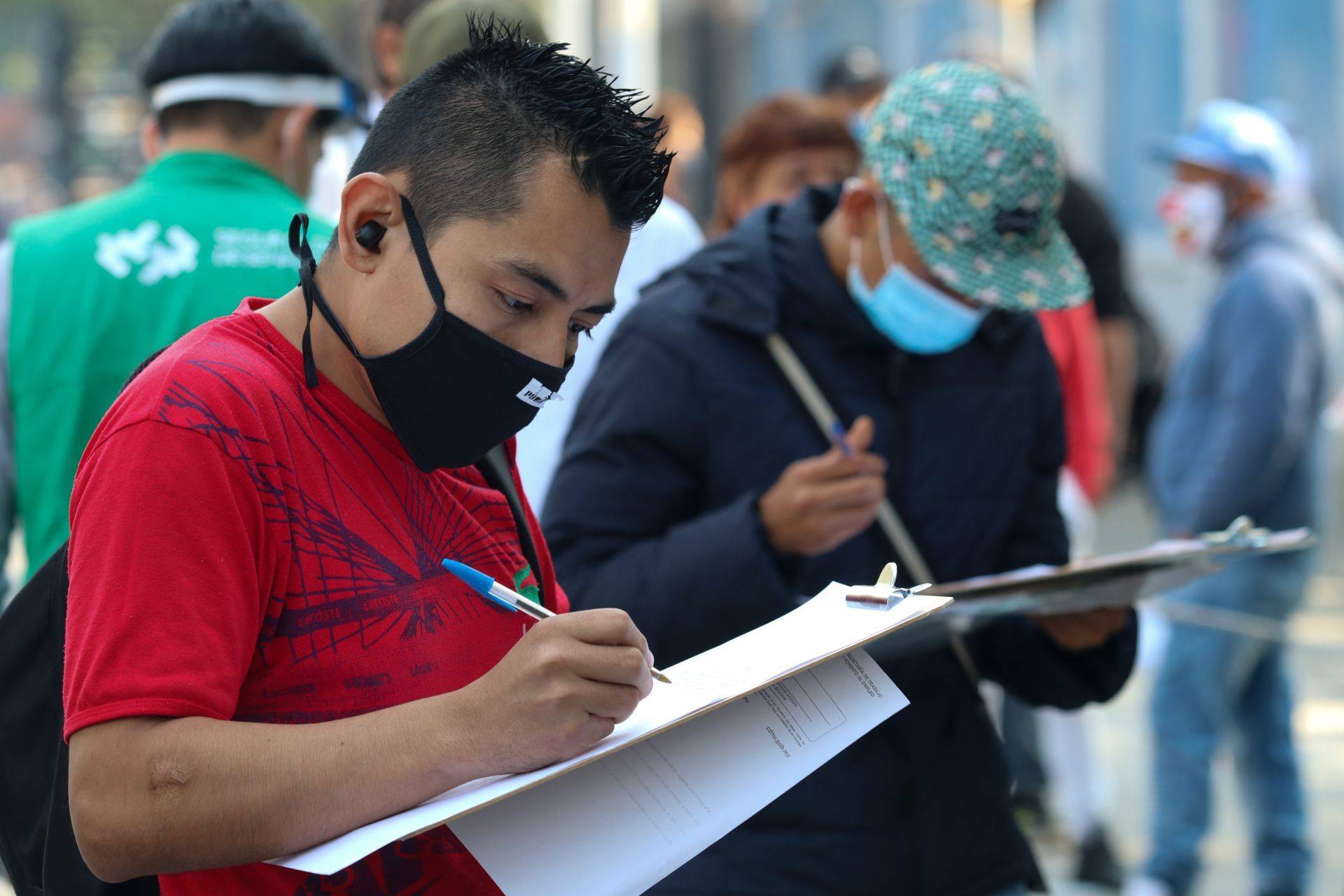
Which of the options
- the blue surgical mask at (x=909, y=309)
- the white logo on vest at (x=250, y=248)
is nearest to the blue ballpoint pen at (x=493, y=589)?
the blue surgical mask at (x=909, y=309)

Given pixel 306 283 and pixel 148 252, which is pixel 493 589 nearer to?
pixel 306 283

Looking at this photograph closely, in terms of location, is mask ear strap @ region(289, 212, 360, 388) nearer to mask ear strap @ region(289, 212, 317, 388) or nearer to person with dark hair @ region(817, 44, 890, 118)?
mask ear strap @ region(289, 212, 317, 388)

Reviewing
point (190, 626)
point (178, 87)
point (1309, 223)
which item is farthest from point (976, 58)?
point (190, 626)

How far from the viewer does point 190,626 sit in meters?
1.22

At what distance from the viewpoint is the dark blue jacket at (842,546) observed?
7.11 feet

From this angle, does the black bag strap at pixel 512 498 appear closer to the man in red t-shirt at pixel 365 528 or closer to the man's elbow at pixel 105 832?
the man in red t-shirt at pixel 365 528

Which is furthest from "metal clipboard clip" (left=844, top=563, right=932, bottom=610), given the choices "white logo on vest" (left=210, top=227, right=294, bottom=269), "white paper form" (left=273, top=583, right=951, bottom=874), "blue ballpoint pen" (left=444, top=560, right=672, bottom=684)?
"white logo on vest" (left=210, top=227, right=294, bottom=269)

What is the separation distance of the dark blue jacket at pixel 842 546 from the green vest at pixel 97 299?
2.48 ft

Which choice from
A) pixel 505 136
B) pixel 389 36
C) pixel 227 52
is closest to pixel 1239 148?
pixel 389 36

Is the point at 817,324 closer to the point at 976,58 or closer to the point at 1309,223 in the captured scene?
the point at 1309,223

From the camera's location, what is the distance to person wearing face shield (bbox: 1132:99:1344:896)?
4438mm

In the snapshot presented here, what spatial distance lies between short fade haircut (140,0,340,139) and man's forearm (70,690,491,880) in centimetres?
193

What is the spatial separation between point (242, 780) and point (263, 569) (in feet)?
0.57

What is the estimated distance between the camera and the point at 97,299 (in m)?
2.76
